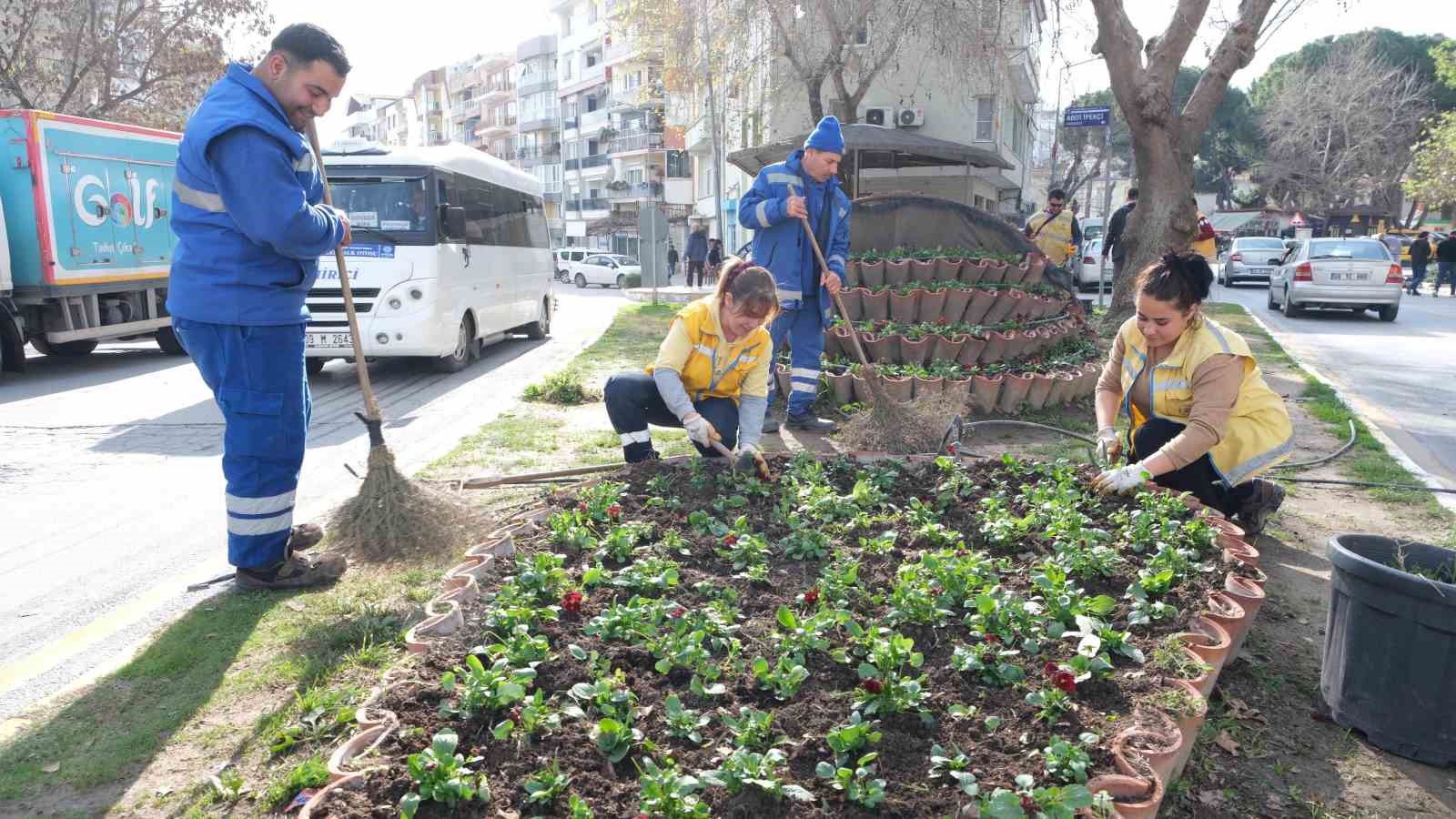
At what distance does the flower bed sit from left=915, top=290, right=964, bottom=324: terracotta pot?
5.27 metres

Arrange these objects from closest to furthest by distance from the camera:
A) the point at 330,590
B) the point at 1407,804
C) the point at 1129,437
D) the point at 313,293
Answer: the point at 1407,804 < the point at 330,590 < the point at 1129,437 < the point at 313,293

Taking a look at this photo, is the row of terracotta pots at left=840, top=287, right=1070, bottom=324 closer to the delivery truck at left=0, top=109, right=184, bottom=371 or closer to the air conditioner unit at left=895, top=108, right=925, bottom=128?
the delivery truck at left=0, top=109, right=184, bottom=371

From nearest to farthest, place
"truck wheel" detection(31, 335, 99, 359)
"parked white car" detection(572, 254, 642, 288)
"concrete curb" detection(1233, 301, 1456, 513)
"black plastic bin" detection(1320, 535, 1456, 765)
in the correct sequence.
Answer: "black plastic bin" detection(1320, 535, 1456, 765) < "concrete curb" detection(1233, 301, 1456, 513) < "truck wheel" detection(31, 335, 99, 359) < "parked white car" detection(572, 254, 642, 288)

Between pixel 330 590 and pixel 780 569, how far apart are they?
1.95m

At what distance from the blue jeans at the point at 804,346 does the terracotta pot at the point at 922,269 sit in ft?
9.95

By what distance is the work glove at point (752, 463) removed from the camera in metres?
4.55

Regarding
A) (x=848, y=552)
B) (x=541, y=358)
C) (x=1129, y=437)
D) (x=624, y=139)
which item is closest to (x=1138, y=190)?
(x=541, y=358)

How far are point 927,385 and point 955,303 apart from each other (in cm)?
224

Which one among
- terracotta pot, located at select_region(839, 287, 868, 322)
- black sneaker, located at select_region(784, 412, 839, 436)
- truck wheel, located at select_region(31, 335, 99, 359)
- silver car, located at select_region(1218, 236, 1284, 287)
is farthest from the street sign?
silver car, located at select_region(1218, 236, 1284, 287)

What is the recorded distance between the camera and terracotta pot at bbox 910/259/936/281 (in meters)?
9.89

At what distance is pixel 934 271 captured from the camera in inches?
394

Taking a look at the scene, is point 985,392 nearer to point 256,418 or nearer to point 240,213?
point 256,418

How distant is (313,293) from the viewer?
1029cm

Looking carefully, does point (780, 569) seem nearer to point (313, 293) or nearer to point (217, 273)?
point (217, 273)
